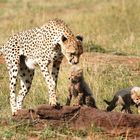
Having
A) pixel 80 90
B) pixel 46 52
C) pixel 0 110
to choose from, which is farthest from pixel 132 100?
pixel 0 110

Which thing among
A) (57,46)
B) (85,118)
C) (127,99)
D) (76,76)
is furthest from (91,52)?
(85,118)

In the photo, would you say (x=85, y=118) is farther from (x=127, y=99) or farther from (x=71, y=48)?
(x=71, y=48)

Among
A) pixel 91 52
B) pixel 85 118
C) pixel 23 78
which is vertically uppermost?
pixel 91 52

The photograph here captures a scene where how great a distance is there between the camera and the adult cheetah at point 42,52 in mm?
7695

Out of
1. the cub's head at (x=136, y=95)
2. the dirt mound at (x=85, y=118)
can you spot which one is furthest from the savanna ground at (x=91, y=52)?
the cub's head at (x=136, y=95)

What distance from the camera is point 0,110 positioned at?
332 inches

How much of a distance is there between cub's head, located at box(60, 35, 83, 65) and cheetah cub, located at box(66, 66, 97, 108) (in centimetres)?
36

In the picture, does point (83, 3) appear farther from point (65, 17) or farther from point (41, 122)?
point (41, 122)

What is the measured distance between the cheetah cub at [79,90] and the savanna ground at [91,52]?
68 cm

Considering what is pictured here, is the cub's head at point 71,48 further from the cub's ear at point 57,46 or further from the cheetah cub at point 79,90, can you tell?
the cheetah cub at point 79,90

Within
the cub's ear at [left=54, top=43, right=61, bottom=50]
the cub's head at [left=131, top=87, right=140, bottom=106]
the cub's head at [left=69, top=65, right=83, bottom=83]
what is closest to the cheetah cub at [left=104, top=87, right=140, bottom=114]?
the cub's head at [left=131, top=87, right=140, bottom=106]

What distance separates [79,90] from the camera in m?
7.20

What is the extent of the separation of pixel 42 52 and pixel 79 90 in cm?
97

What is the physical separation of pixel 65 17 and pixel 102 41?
447 centimetres
